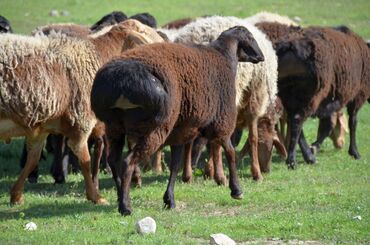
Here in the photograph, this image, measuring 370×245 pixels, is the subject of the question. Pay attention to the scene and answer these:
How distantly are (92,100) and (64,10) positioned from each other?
22135 millimetres

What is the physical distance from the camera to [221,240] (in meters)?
8.28

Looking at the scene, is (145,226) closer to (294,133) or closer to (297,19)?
(294,133)

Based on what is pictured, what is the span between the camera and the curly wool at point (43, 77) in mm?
10148

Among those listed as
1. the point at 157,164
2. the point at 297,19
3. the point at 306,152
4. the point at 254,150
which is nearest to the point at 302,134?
the point at 306,152

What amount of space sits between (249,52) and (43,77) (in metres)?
2.88

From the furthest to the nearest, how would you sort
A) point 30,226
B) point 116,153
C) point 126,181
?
point 116,153 → point 126,181 → point 30,226

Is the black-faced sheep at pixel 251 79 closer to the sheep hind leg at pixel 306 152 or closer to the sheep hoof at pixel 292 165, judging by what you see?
the sheep hoof at pixel 292 165

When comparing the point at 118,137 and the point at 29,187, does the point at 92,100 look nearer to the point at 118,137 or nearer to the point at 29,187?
the point at 118,137

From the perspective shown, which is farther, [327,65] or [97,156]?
[327,65]

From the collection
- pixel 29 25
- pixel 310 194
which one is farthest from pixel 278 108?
pixel 29 25

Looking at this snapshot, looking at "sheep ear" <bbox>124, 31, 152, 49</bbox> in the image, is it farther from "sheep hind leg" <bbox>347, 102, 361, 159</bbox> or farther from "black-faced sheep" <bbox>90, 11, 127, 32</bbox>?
"sheep hind leg" <bbox>347, 102, 361, 159</bbox>

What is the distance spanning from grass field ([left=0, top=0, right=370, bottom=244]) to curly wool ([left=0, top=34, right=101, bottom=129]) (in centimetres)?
117

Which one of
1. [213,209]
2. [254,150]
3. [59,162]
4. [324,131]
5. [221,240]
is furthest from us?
[324,131]

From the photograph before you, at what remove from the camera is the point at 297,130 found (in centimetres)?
1444
